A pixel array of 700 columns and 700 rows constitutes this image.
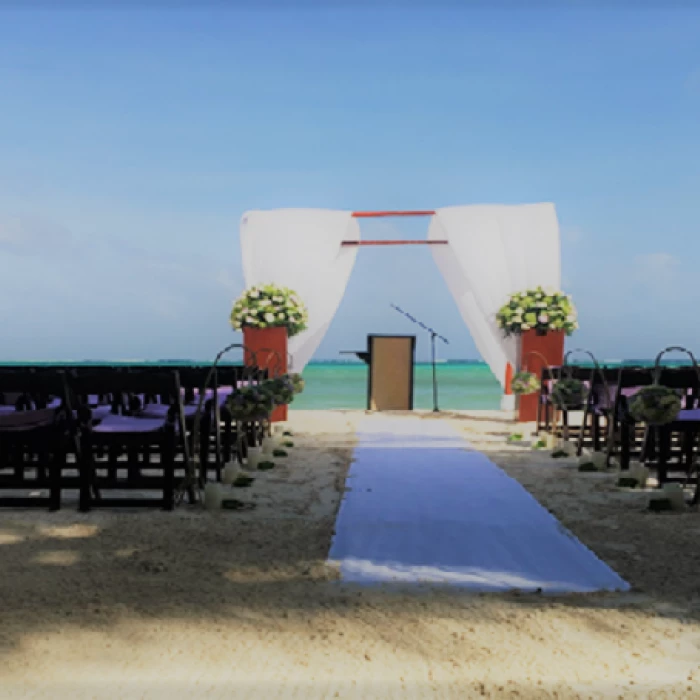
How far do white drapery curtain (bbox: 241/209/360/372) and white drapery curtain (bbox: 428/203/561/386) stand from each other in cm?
156

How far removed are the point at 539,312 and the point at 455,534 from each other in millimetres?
7160

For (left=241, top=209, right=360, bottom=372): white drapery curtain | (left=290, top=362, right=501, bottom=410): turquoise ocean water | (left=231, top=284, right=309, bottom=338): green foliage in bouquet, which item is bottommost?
(left=290, top=362, right=501, bottom=410): turquoise ocean water

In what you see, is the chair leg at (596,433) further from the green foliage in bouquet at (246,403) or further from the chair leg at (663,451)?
the green foliage in bouquet at (246,403)

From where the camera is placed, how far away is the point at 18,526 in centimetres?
377

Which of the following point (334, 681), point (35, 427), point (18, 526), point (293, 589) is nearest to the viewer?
point (334, 681)

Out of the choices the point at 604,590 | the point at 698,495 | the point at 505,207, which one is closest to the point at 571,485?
the point at 698,495

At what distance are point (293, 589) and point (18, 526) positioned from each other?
5.55 ft

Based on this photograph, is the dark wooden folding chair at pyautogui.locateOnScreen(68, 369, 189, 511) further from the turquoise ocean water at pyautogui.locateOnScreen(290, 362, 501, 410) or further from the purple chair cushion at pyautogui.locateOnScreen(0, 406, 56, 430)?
the turquoise ocean water at pyautogui.locateOnScreen(290, 362, 501, 410)

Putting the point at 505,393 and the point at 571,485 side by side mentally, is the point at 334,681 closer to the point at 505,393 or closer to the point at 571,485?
the point at 571,485

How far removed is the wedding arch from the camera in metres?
10.9

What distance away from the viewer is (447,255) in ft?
37.3

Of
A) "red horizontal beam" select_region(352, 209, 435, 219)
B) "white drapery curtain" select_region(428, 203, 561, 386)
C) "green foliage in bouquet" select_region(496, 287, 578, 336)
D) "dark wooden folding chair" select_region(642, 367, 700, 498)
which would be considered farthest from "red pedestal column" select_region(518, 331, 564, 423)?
"dark wooden folding chair" select_region(642, 367, 700, 498)

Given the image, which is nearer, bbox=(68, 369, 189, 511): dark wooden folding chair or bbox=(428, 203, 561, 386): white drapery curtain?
bbox=(68, 369, 189, 511): dark wooden folding chair

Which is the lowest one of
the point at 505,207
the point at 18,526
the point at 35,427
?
the point at 18,526
